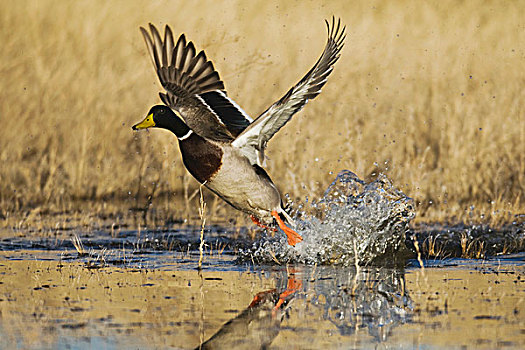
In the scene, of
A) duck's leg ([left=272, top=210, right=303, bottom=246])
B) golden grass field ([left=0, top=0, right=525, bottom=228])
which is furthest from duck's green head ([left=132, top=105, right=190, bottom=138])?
golden grass field ([left=0, top=0, right=525, bottom=228])

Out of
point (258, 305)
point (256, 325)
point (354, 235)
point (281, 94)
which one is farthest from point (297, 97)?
point (281, 94)

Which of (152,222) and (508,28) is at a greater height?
(508,28)

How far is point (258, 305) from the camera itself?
5.02m

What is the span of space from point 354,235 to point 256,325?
2474 millimetres

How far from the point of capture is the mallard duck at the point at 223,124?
6.72 metres

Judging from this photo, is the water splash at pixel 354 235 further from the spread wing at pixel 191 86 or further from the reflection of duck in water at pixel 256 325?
the reflection of duck in water at pixel 256 325

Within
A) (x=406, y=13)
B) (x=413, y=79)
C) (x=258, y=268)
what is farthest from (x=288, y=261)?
(x=406, y=13)

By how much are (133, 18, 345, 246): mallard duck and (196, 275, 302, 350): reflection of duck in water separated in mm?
1758

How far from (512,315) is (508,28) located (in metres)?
10.1

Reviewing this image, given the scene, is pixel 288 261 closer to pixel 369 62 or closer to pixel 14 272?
pixel 14 272

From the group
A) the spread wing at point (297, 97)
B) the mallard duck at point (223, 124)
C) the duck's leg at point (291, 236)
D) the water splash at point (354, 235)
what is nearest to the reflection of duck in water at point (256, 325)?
the water splash at point (354, 235)

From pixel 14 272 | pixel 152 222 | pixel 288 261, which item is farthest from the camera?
pixel 152 222

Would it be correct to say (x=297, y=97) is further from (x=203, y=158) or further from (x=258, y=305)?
(x=258, y=305)

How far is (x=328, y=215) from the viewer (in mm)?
7172
